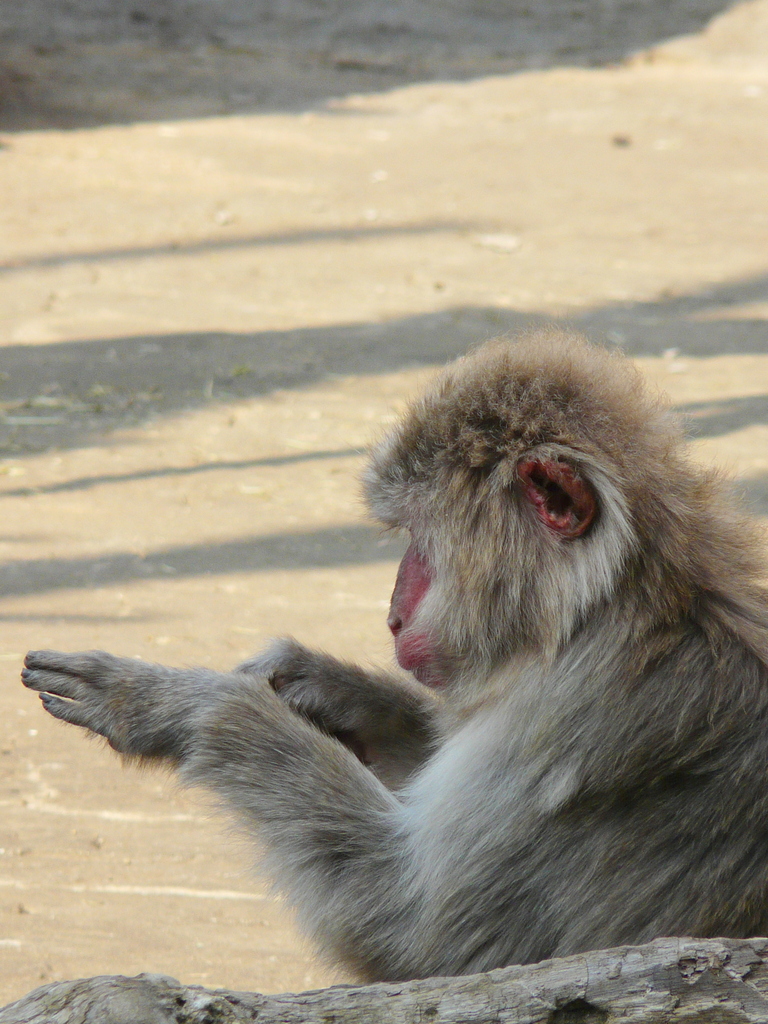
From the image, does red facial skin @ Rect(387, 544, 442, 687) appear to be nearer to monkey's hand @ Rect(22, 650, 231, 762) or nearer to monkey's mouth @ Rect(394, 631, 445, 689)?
monkey's mouth @ Rect(394, 631, 445, 689)

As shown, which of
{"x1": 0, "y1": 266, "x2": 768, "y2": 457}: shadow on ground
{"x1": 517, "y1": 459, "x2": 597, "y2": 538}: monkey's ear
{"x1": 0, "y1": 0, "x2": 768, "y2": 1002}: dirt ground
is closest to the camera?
{"x1": 517, "y1": 459, "x2": 597, "y2": 538}: monkey's ear

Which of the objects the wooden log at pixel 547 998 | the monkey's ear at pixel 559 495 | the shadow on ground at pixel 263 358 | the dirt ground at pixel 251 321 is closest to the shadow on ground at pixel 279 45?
the dirt ground at pixel 251 321

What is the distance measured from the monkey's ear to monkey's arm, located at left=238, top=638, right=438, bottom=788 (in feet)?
2.99

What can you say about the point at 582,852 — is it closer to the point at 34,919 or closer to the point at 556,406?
the point at 556,406

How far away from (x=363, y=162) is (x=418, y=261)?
2.76m

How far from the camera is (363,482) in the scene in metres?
3.32

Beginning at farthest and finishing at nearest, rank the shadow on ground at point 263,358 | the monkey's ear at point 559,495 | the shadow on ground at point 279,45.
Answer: the shadow on ground at point 279,45 → the shadow on ground at point 263,358 → the monkey's ear at point 559,495

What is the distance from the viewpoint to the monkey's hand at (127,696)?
3264 mm

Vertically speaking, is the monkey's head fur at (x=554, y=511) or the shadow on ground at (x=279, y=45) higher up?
the monkey's head fur at (x=554, y=511)

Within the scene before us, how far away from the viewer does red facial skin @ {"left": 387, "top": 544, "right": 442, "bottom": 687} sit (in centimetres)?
309

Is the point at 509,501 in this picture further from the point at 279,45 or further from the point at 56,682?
the point at 279,45

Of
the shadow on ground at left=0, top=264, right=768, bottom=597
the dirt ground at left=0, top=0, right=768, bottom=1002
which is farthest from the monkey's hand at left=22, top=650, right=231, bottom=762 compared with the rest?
the shadow on ground at left=0, top=264, right=768, bottom=597

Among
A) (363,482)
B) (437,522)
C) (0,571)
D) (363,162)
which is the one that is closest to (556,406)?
(437,522)

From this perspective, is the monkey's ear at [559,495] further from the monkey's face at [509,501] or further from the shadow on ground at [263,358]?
the shadow on ground at [263,358]
